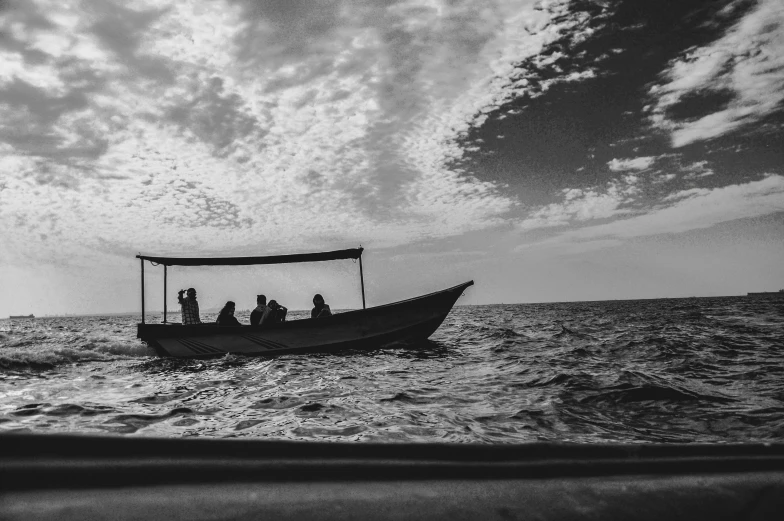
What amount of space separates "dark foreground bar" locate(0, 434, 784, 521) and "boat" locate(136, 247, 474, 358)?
11.8 meters

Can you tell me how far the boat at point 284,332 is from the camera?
1322cm

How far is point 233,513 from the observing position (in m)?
1.03

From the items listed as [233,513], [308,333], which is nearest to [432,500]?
[233,513]

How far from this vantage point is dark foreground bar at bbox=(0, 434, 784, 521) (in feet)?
3.46

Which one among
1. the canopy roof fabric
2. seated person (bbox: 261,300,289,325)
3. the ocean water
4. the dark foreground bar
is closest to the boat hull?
seated person (bbox: 261,300,289,325)

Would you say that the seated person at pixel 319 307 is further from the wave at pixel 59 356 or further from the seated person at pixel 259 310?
the wave at pixel 59 356

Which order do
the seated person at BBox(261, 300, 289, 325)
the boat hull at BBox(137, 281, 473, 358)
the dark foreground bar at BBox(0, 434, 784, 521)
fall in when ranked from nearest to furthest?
the dark foreground bar at BBox(0, 434, 784, 521) < the boat hull at BBox(137, 281, 473, 358) < the seated person at BBox(261, 300, 289, 325)

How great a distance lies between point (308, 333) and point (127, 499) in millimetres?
Answer: 12425

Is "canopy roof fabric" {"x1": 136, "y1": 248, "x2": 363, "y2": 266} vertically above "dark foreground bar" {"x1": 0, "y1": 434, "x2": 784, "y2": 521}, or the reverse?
"canopy roof fabric" {"x1": 136, "y1": 248, "x2": 363, "y2": 266}

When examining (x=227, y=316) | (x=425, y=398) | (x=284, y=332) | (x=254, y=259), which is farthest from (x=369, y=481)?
(x=227, y=316)

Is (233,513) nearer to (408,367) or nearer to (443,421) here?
(443,421)

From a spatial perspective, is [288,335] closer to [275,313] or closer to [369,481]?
[275,313]


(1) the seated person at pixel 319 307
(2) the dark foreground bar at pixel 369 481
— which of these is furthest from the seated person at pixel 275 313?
(2) the dark foreground bar at pixel 369 481

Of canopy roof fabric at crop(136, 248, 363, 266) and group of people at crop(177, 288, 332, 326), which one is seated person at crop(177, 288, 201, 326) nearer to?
group of people at crop(177, 288, 332, 326)
